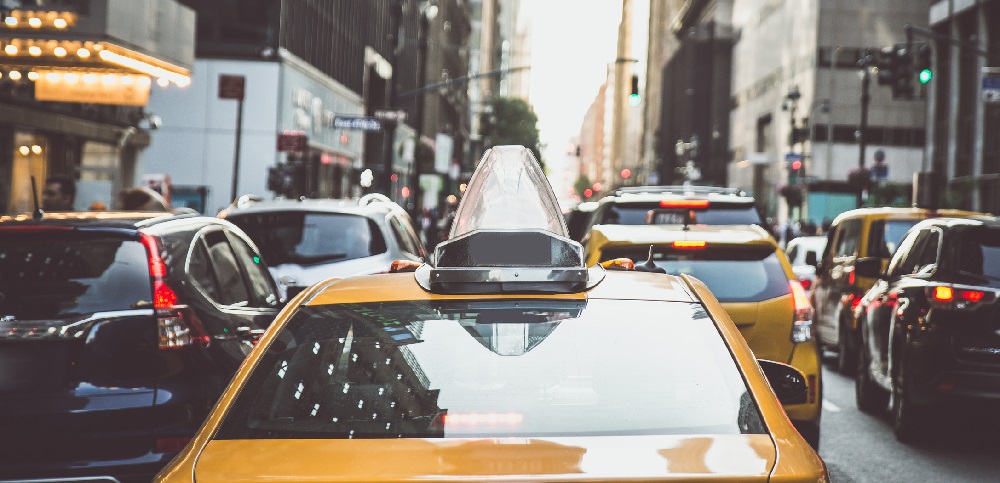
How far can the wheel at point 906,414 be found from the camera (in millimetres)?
10380

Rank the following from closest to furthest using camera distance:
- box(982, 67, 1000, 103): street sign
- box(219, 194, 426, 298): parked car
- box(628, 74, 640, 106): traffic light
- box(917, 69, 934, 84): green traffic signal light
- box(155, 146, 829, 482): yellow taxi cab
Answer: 1. box(155, 146, 829, 482): yellow taxi cab
2. box(219, 194, 426, 298): parked car
3. box(982, 67, 1000, 103): street sign
4. box(917, 69, 934, 84): green traffic signal light
5. box(628, 74, 640, 106): traffic light

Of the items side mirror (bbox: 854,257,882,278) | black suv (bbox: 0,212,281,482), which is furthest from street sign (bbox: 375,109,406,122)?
black suv (bbox: 0,212,281,482)

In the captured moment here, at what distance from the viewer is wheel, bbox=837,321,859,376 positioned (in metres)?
15.5

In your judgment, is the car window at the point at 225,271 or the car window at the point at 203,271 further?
the car window at the point at 225,271

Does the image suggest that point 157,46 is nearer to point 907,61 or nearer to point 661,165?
point 907,61

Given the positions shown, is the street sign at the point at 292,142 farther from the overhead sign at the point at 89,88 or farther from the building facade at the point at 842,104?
the building facade at the point at 842,104

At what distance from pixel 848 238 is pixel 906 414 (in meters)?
6.00

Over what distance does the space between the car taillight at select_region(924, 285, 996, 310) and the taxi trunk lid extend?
22.1 feet

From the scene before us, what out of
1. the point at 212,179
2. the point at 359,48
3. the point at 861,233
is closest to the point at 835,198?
the point at 359,48

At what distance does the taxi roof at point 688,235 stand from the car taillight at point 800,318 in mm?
363

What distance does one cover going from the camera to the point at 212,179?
1581 inches

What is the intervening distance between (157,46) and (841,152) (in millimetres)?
58061

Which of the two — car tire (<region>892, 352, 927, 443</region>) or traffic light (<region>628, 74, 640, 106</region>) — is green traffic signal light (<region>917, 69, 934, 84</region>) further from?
car tire (<region>892, 352, 927, 443</region>)

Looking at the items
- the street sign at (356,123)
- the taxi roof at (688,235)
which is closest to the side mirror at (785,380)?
the taxi roof at (688,235)
